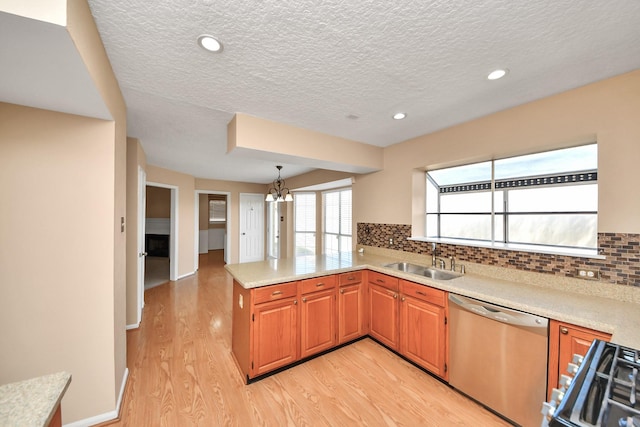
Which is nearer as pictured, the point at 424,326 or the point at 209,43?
the point at 209,43

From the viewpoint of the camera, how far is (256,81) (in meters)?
1.73

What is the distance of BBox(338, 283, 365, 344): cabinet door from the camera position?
2.61m

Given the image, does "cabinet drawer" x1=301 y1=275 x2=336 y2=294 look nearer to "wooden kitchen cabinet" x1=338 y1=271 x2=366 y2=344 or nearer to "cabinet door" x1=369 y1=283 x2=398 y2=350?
"wooden kitchen cabinet" x1=338 y1=271 x2=366 y2=344

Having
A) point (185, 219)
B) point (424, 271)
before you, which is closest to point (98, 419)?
point (424, 271)

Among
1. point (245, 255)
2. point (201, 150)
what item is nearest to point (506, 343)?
point (201, 150)

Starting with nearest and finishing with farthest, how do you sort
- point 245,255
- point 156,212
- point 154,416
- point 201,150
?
1. point 154,416
2. point 201,150
3. point 245,255
4. point 156,212

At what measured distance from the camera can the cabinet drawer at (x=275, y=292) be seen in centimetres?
208

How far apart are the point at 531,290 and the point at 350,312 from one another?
5.41ft

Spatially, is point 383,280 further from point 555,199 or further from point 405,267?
point 555,199

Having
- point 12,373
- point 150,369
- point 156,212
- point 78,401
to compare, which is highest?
point 156,212

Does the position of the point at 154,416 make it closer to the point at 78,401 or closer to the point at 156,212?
the point at 78,401

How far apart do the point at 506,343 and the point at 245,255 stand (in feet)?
20.6

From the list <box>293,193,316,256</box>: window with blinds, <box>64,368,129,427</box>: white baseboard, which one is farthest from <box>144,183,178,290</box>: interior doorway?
<box>64,368,129,427</box>: white baseboard

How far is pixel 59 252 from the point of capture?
159cm
